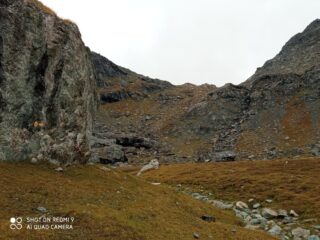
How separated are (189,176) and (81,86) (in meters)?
39.5

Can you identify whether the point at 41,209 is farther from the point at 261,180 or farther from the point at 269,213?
the point at 261,180

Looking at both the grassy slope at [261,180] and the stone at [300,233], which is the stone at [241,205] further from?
the stone at [300,233]

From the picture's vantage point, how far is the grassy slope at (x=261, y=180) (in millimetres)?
53656

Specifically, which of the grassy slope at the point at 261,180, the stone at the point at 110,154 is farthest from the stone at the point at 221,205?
the stone at the point at 110,154

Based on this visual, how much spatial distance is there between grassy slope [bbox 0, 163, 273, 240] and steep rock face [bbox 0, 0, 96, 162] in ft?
7.56

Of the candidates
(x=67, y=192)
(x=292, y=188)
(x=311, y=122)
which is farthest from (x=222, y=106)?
(x=67, y=192)

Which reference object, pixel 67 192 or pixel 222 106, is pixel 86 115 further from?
pixel 222 106

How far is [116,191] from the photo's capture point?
38094 mm

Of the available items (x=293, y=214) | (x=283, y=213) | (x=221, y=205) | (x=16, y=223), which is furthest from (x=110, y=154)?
(x=16, y=223)

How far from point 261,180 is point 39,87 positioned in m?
39.9

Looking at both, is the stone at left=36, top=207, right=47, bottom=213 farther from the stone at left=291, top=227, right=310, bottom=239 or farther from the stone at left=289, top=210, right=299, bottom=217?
the stone at left=289, top=210, right=299, bottom=217

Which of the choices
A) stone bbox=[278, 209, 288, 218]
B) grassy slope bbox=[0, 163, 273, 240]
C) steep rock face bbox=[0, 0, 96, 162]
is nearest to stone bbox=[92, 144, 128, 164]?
stone bbox=[278, 209, 288, 218]

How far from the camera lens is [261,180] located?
65.9 meters

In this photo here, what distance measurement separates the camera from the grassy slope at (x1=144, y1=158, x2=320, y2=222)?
2112 inches
